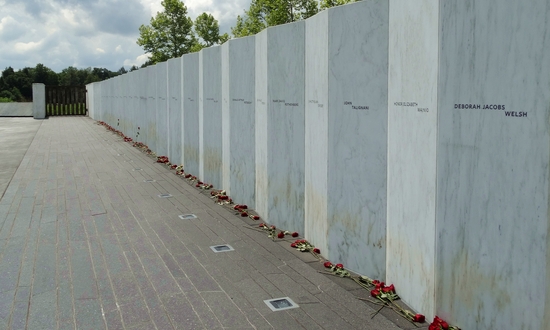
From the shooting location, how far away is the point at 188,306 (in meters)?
4.97

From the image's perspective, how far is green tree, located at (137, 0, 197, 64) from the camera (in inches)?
2741

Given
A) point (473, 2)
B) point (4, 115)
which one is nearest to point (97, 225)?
point (473, 2)

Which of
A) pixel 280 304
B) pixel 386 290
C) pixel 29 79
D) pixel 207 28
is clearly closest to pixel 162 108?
pixel 280 304

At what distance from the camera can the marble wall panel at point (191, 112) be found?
39.8 feet

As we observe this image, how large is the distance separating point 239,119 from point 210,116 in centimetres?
196

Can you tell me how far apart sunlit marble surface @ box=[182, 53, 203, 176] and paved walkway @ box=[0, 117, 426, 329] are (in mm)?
1999

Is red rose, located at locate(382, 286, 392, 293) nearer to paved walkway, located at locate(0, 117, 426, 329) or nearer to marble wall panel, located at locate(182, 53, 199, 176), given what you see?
paved walkway, located at locate(0, 117, 426, 329)

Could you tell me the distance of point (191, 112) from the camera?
12445 mm

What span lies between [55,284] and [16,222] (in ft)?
9.86

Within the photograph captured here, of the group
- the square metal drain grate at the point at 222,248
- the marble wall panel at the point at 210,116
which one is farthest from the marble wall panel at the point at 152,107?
the square metal drain grate at the point at 222,248

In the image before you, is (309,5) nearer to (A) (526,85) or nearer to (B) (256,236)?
(B) (256,236)

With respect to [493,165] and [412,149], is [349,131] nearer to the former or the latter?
[412,149]

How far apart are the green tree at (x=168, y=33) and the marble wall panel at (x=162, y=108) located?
180 ft

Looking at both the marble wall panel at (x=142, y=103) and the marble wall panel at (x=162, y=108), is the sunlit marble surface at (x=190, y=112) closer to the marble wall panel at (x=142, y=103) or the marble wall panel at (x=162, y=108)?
the marble wall panel at (x=162, y=108)
